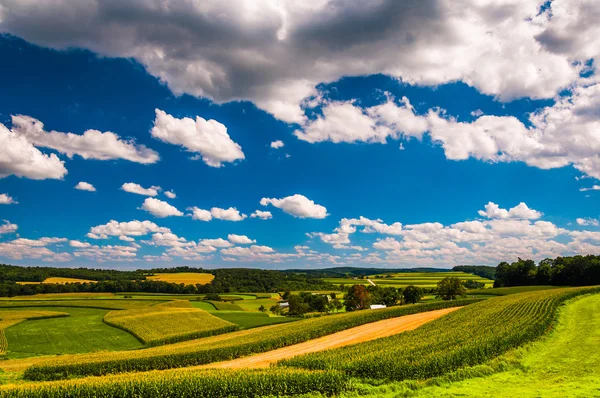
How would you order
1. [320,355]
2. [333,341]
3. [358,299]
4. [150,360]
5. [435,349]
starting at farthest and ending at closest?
[358,299] → [333,341] → [150,360] → [320,355] → [435,349]

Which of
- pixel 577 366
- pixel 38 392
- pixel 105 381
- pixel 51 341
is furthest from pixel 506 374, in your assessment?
pixel 51 341

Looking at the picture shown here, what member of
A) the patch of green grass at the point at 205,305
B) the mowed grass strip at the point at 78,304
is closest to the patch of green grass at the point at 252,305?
the patch of green grass at the point at 205,305

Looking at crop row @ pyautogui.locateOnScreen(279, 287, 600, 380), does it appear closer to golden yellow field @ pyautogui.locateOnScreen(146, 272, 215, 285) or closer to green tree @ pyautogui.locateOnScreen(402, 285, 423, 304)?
green tree @ pyautogui.locateOnScreen(402, 285, 423, 304)

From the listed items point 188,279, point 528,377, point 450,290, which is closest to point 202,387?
point 528,377

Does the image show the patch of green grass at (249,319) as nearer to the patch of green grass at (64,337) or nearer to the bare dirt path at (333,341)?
the patch of green grass at (64,337)

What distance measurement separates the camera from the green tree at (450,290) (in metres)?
114

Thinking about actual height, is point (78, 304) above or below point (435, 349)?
below

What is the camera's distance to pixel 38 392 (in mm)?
24188

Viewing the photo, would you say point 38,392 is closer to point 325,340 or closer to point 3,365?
point 3,365

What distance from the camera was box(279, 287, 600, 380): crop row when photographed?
26438 mm

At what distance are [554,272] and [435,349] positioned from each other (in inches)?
4492

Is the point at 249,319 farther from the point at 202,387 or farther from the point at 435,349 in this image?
A: the point at 202,387

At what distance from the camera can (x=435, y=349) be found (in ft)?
102

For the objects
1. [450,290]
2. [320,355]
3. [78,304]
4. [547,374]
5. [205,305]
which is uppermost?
[547,374]
